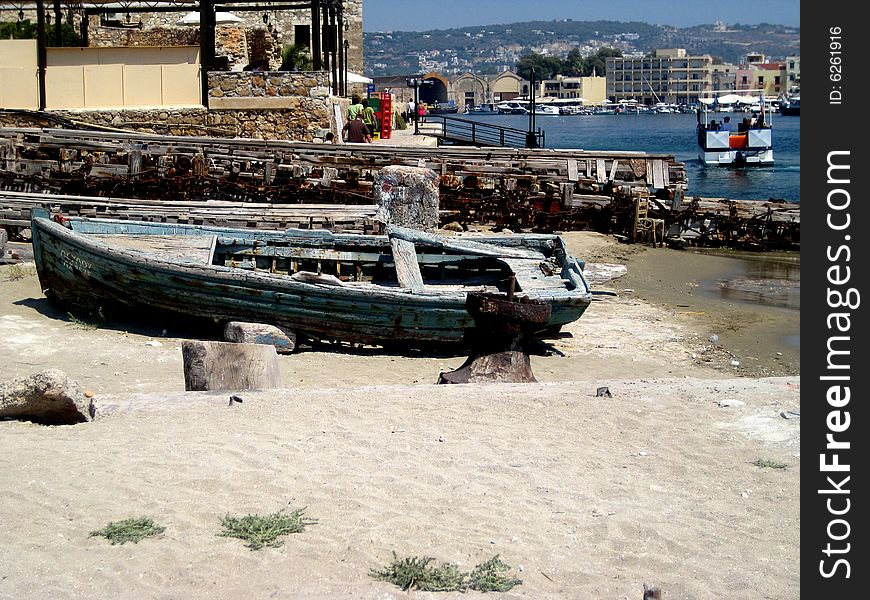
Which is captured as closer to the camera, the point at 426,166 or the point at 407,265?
the point at 407,265

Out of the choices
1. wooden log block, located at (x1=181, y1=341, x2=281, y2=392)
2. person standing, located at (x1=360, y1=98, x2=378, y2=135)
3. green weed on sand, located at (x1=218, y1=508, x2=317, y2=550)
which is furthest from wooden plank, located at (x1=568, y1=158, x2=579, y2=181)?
green weed on sand, located at (x1=218, y1=508, x2=317, y2=550)

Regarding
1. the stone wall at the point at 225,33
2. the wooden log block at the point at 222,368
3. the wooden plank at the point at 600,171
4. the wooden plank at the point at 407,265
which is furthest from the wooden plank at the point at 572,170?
the stone wall at the point at 225,33

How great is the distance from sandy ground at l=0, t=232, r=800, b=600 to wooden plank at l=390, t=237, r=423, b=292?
3.58 metres

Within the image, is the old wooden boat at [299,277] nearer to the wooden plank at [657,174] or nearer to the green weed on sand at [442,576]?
the green weed on sand at [442,576]

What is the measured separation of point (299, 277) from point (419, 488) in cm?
616

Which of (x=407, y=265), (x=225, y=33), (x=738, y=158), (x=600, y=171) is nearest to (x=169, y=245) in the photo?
(x=407, y=265)

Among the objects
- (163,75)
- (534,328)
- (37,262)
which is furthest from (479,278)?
(163,75)

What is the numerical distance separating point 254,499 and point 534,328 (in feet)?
16.1

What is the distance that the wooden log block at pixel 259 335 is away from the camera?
11.7 metres

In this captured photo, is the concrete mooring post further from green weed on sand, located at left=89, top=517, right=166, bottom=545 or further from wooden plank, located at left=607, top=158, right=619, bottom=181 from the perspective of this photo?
green weed on sand, located at left=89, top=517, right=166, bottom=545

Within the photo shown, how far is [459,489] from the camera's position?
625 centimetres

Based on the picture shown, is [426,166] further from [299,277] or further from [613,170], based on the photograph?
[299,277]

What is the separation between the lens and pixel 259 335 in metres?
11.7
